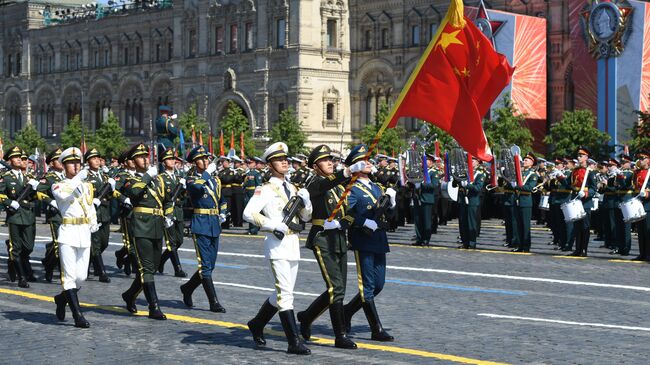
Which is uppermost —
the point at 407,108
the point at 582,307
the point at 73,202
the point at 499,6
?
the point at 499,6

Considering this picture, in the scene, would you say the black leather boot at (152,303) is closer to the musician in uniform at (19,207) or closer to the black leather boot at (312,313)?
the black leather boot at (312,313)

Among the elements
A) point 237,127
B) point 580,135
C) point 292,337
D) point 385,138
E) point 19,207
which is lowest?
point 292,337

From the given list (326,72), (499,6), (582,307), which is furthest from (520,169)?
(326,72)

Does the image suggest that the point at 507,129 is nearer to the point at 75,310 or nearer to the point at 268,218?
the point at 75,310

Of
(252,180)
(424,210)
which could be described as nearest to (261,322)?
(424,210)

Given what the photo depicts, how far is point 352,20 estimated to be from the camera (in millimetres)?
65250

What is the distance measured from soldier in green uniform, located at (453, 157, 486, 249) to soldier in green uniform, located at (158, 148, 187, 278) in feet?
22.9

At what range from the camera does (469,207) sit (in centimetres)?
2392

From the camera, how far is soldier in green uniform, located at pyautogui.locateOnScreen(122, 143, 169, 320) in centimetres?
1313

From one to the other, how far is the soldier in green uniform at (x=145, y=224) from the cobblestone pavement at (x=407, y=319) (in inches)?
10.8

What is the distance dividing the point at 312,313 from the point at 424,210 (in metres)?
13.9

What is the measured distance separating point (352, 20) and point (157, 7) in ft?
54.8

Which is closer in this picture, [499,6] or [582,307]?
[582,307]

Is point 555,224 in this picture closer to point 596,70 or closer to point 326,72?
point 596,70
